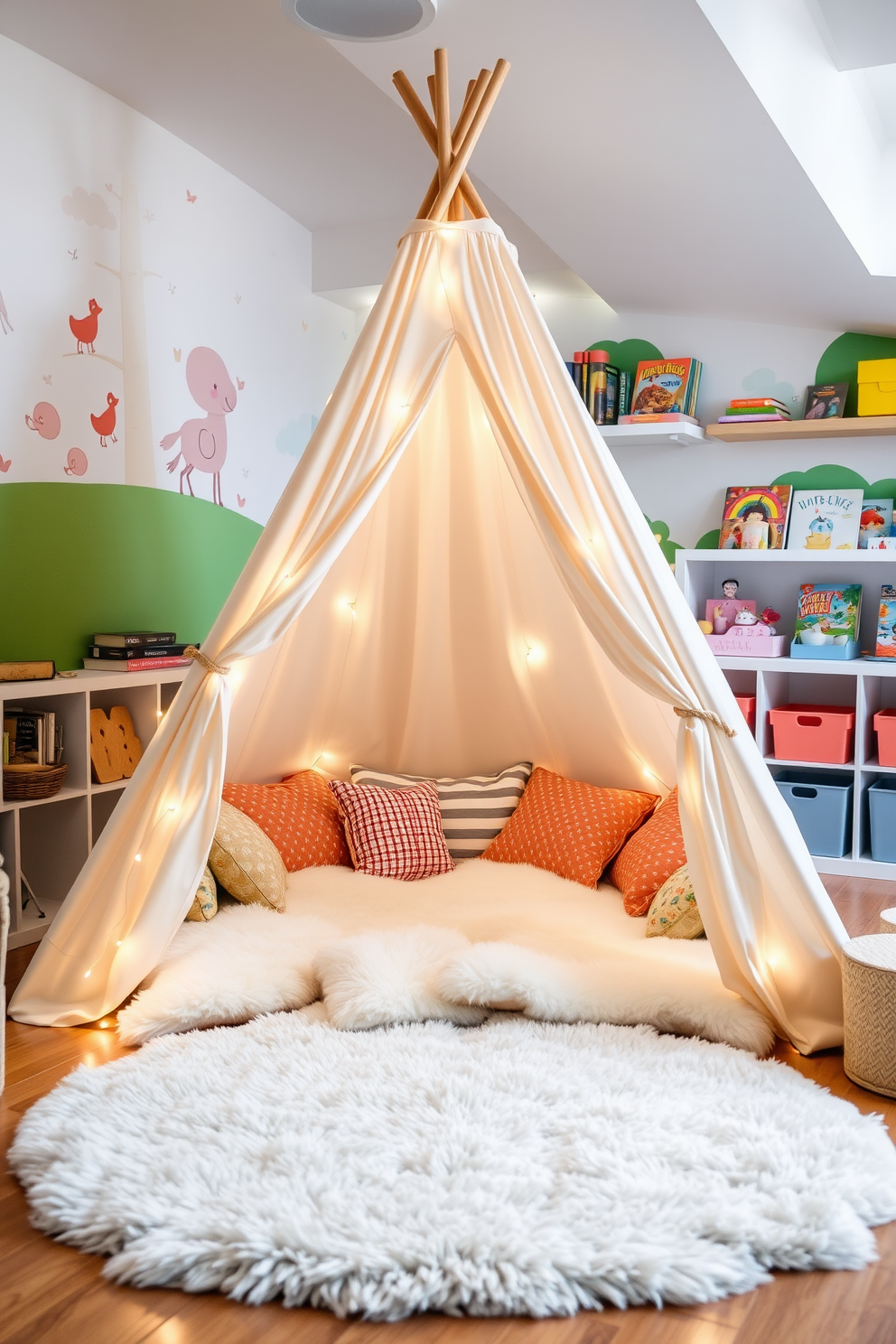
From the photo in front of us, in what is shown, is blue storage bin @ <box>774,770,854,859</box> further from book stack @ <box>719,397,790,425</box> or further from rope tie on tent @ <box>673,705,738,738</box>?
rope tie on tent @ <box>673,705,738,738</box>

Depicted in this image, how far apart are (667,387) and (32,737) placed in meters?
2.89

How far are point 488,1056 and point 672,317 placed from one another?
344 cm

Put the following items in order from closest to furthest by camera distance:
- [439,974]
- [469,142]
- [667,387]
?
[439,974]
[469,142]
[667,387]

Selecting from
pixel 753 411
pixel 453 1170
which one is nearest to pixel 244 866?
pixel 453 1170

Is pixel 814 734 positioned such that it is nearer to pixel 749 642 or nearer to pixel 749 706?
pixel 749 706

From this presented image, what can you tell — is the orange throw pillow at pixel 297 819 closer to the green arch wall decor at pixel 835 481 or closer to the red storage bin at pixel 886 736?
the red storage bin at pixel 886 736

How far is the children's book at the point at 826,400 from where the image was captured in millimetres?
4332

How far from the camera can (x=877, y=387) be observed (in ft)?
13.9

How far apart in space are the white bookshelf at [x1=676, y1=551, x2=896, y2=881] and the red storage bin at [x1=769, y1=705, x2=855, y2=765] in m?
0.04

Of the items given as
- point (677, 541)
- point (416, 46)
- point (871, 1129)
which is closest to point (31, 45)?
point (416, 46)

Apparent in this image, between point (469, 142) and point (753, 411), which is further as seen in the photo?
point (753, 411)

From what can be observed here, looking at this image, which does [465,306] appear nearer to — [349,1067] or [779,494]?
[349,1067]

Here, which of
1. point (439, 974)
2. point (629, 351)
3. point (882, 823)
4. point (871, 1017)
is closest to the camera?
point (871, 1017)

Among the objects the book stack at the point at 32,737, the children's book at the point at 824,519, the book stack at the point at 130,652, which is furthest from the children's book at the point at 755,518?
the book stack at the point at 32,737
